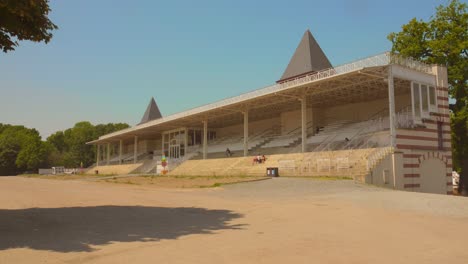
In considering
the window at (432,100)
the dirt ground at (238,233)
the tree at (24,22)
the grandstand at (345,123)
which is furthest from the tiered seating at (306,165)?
the tree at (24,22)

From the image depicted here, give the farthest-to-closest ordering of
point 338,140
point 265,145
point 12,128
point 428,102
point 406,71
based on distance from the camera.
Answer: point 12,128 < point 265,145 < point 338,140 < point 428,102 < point 406,71

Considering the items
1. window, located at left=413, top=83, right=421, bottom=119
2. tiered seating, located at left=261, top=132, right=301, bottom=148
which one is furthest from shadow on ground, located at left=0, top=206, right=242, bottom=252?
tiered seating, located at left=261, top=132, right=301, bottom=148

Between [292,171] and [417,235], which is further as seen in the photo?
[292,171]

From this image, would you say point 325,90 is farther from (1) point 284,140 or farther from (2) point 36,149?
(2) point 36,149

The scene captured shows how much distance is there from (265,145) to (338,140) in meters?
11.4

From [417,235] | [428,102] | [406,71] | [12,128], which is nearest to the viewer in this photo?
[417,235]

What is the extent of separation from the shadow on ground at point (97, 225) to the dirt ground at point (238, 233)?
0.02 m

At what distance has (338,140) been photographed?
32.2 meters

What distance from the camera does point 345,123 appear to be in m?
36.1

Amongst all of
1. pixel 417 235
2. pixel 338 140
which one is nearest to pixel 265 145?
pixel 338 140

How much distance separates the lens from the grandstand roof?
83.6 feet

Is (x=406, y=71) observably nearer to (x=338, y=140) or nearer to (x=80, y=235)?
(x=338, y=140)

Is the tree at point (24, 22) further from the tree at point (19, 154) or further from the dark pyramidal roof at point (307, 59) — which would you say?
the tree at point (19, 154)

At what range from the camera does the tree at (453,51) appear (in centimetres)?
3022
